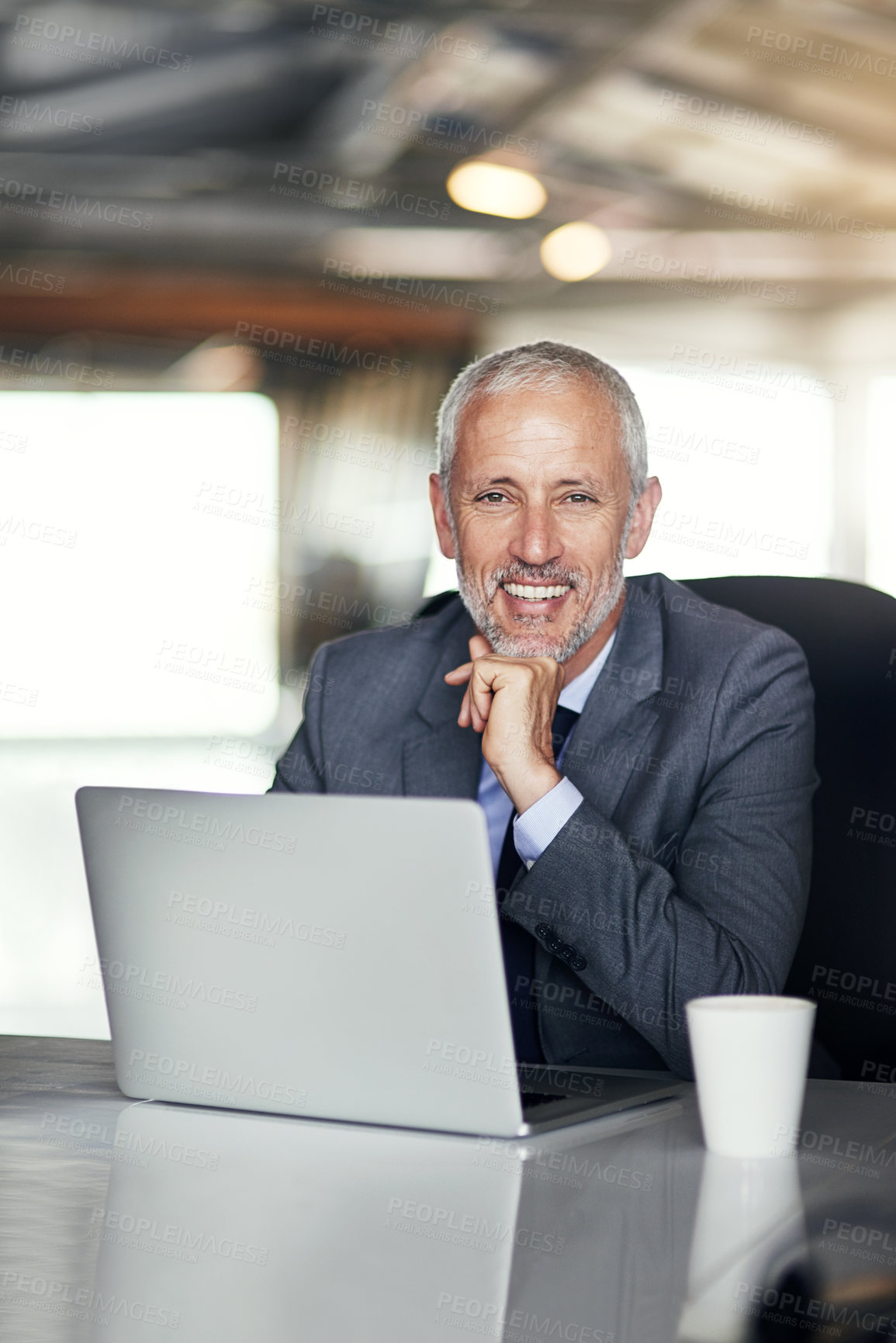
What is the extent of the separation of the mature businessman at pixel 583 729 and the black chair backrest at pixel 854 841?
0.04 meters

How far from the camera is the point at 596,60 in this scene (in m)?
3.97

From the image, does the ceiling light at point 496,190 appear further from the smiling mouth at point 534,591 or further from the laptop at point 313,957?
the laptop at point 313,957

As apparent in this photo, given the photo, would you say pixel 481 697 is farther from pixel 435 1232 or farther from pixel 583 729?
pixel 435 1232

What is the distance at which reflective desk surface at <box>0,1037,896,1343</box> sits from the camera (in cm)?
63

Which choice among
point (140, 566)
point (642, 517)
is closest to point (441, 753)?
point (642, 517)

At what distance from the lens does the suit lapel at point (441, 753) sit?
5.46ft

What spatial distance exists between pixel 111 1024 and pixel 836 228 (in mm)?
5336

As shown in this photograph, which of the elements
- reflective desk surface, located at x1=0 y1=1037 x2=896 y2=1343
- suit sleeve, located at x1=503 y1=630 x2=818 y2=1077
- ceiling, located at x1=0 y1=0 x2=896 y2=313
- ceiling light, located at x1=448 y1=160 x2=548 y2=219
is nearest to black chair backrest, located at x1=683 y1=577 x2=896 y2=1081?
suit sleeve, located at x1=503 y1=630 x2=818 y2=1077

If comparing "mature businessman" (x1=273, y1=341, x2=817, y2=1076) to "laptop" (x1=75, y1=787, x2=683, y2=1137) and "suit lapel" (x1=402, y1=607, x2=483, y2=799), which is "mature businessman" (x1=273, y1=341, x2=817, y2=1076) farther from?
"laptop" (x1=75, y1=787, x2=683, y2=1137)

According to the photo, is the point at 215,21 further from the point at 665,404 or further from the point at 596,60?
the point at 665,404

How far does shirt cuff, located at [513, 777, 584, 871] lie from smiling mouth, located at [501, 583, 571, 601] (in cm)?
39

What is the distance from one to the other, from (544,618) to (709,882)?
1.47ft

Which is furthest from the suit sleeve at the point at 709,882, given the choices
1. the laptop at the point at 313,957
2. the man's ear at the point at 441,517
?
the man's ear at the point at 441,517

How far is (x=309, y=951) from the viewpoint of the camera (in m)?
0.94
